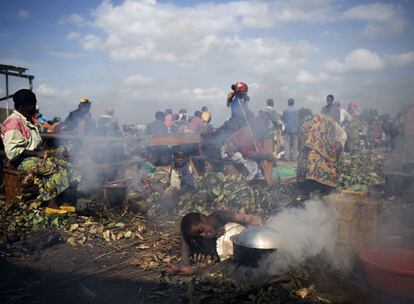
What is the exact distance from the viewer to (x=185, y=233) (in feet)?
14.4

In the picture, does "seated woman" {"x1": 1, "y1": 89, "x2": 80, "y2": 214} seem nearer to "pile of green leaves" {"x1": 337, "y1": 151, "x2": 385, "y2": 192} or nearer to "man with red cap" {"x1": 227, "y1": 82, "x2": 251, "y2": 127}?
"man with red cap" {"x1": 227, "y1": 82, "x2": 251, "y2": 127}

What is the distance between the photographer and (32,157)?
661 centimetres

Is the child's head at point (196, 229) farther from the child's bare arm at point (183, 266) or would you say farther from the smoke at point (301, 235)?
the smoke at point (301, 235)

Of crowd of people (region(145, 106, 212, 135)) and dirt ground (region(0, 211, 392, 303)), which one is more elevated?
crowd of people (region(145, 106, 212, 135))

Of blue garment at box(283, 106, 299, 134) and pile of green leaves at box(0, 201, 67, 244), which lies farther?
blue garment at box(283, 106, 299, 134)

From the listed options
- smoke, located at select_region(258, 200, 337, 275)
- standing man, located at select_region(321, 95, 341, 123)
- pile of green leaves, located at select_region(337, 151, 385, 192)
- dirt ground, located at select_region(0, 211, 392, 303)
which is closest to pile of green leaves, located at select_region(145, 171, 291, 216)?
smoke, located at select_region(258, 200, 337, 275)

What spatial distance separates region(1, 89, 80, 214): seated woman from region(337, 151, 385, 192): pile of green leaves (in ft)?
20.6

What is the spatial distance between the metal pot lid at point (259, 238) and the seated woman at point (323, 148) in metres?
2.50

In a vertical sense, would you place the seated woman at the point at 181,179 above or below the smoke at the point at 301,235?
above

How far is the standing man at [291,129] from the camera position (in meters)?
13.5

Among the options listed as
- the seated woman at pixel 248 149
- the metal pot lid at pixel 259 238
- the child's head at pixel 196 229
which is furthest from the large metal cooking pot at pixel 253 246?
the seated woman at pixel 248 149

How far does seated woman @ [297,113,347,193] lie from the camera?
592cm

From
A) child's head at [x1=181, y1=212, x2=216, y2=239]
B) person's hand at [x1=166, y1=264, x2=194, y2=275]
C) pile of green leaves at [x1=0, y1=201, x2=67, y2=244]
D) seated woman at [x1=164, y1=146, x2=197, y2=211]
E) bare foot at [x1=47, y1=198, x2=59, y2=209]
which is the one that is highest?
seated woman at [x1=164, y1=146, x2=197, y2=211]

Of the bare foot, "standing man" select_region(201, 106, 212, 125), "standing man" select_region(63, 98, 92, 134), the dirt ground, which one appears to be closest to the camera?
the dirt ground
